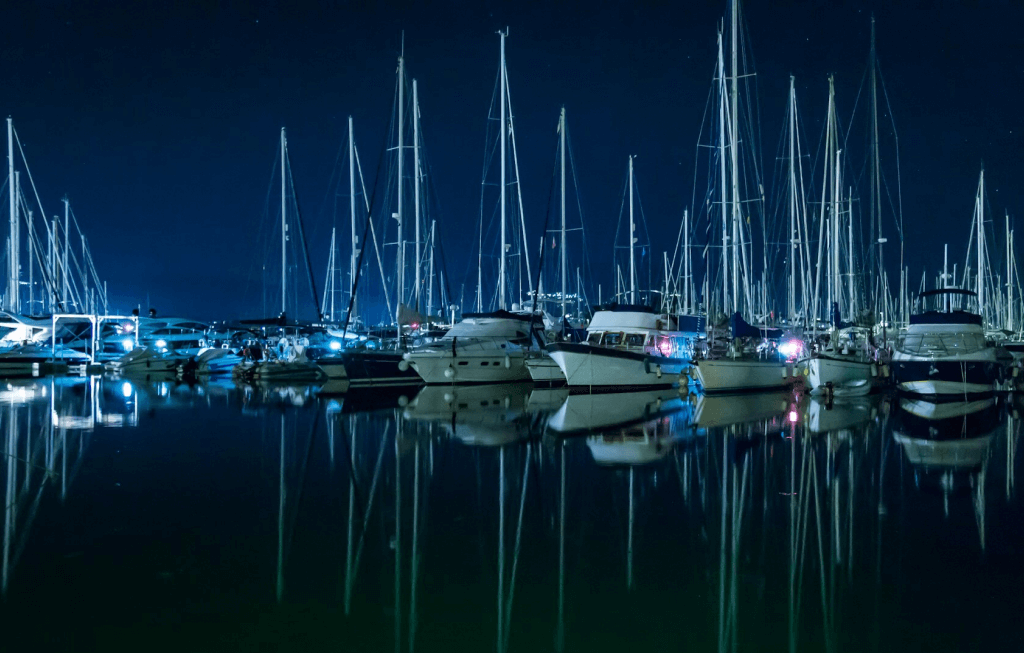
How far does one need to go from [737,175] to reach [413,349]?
569 inches

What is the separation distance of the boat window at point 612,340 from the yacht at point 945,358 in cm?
997

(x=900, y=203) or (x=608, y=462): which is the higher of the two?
(x=900, y=203)

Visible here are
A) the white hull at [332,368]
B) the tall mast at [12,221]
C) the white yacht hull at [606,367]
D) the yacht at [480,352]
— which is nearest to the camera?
the white yacht hull at [606,367]

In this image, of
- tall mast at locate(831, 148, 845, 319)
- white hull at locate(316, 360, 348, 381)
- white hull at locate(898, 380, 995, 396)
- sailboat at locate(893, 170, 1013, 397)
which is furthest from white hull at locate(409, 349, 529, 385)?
white hull at locate(898, 380, 995, 396)

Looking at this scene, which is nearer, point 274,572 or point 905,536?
point 274,572

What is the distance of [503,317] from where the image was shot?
3697cm

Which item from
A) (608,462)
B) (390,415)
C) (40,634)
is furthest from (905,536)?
(390,415)

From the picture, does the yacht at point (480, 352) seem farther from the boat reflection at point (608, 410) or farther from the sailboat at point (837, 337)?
the sailboat at point (837, 337)

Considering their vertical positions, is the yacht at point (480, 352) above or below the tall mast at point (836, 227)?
below

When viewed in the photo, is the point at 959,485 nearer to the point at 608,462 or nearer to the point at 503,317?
the point at 608,462

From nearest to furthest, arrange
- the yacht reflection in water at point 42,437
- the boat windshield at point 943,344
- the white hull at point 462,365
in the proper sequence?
the yacht reflection in water at point 42,437
the boat windshield at point 943,344
the white hull at point 462,365

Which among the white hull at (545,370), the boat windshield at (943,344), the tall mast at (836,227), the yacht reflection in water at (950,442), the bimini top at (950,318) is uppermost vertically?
the tall mast at (836,227)

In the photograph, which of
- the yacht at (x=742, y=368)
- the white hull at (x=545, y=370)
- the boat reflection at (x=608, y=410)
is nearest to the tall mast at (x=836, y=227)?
the yacht at (x=742, y=368)

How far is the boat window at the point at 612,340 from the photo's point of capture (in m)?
33.8
